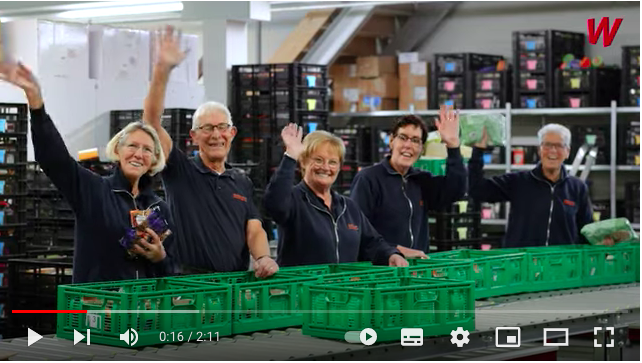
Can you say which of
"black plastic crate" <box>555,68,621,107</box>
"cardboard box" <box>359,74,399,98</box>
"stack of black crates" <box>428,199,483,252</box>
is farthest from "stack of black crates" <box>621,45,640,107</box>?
"stack of black crates" <box>428,199,483,252</box>

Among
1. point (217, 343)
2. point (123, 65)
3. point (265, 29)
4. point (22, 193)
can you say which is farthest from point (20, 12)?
point (217, 343)

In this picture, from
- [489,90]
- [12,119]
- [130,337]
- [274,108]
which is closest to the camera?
[130,337]

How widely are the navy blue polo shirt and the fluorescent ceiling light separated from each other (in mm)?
7328

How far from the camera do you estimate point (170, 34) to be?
4859mm

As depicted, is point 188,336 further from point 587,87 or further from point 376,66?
point 376,66

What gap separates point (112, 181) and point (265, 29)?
39.9ft

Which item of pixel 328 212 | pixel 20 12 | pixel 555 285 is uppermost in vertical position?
pixel 20 12

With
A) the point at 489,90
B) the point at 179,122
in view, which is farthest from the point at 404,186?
the point at 489,90

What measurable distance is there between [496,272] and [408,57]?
9.34 m

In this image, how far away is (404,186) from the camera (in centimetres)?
604

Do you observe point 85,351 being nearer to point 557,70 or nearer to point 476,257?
point 476,257

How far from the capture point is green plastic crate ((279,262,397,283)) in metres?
4.68

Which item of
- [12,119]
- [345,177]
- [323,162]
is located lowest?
[345,177]
